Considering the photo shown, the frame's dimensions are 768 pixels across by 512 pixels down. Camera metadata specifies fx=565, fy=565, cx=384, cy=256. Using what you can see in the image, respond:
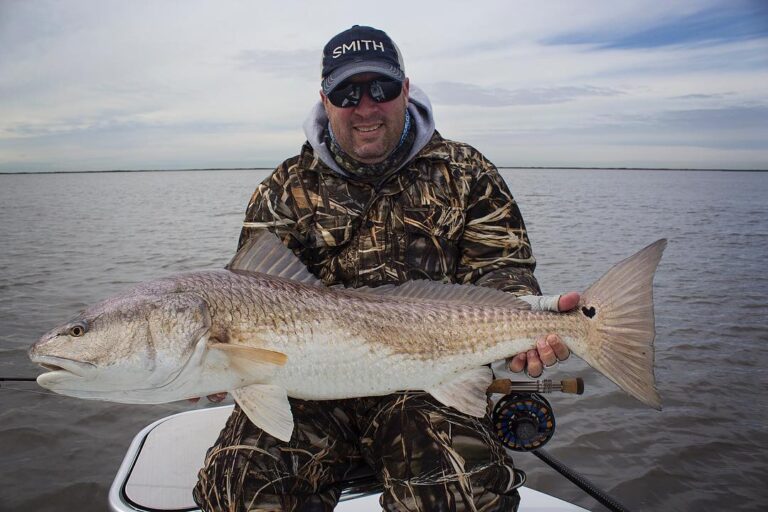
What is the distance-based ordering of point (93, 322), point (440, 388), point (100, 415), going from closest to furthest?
point (93, 322) < point (440, 388) < point (100, 415)

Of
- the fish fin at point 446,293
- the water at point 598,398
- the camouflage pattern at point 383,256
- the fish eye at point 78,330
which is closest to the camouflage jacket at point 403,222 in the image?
the camouflage pattern at point 383,256

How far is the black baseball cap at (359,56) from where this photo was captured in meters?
3.63

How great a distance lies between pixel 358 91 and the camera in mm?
3689

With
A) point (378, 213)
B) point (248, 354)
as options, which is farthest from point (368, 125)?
point (248, 354)

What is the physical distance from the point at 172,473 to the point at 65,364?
1.47 m

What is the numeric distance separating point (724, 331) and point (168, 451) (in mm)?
9023

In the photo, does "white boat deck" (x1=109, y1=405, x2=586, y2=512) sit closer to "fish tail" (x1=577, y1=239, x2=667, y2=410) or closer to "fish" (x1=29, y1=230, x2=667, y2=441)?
"fish" (x1=29, y1=230, x2=667, y2=441)

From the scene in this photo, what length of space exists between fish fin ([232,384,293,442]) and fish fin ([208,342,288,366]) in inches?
6.4

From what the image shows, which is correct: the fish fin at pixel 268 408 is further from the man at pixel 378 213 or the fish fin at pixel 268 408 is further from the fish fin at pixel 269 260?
the fish fin at pixel 269 260

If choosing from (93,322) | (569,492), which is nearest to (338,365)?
(93,322)

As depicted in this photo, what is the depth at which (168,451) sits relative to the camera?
3.96 m

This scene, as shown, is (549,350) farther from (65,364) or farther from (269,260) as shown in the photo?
(65,364)

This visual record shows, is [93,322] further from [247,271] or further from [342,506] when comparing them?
[342,506]

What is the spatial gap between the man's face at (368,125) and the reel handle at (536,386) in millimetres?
1673
